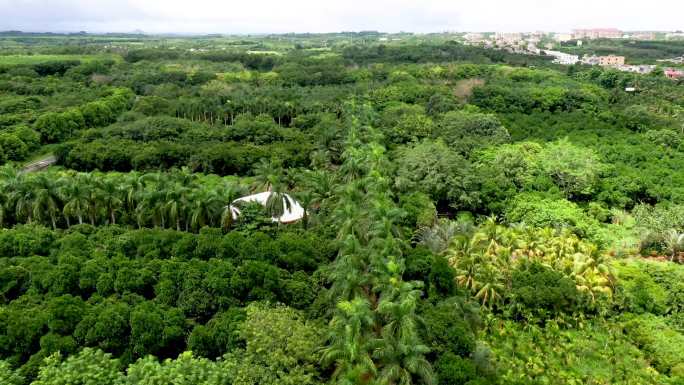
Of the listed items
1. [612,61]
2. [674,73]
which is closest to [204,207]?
[674,73]

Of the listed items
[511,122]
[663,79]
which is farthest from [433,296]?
[663,79]

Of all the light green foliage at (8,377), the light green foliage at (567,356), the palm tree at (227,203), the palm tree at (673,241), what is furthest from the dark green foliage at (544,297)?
the light green foliage at (8,377)

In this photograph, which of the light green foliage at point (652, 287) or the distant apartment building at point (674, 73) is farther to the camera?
the distant apartment building at point (674, 73)

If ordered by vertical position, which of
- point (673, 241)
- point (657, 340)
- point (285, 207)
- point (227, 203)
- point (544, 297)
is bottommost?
point (657, 340)

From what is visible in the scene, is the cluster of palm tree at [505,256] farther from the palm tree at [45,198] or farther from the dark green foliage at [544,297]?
the palm tree at [45,198]

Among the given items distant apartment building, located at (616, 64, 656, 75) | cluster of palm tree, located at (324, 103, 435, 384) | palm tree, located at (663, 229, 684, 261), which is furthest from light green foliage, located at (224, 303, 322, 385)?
distant apartment building, located at (616, 64, 656, 75)

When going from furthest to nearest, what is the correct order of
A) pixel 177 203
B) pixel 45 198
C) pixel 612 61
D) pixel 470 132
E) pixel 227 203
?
1. pixel 612 61
2. pixel 470 132
3. pixel 227 203
4. pixel 45 198
5. pixel 177 203

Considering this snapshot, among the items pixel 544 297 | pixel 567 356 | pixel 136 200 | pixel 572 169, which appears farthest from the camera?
pixel 572 169

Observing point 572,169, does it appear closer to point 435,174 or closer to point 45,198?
point 435,174
